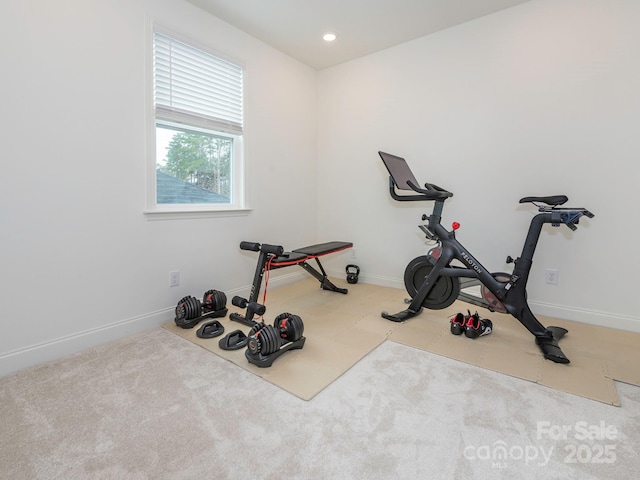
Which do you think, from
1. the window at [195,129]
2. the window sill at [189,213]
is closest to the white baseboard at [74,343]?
the window sill at [189,213]

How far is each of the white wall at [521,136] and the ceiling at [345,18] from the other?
0.18m


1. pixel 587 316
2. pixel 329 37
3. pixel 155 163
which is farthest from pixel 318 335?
pixel 329 37

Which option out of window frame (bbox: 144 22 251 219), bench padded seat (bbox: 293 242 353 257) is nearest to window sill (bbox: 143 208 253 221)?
window frame (bbox: 144 22 251 219)

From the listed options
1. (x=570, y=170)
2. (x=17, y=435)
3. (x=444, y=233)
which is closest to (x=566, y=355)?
(x=444, y=233)

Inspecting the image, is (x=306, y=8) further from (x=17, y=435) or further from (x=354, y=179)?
(x=17, y=435)

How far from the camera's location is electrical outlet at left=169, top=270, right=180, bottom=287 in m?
2.74

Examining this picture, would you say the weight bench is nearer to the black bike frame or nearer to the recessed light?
the black bike frame

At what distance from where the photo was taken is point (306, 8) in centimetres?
281

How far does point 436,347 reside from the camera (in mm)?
2311

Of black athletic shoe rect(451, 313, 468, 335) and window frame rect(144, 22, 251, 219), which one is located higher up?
window frame rect(144, 22, 251, 219)

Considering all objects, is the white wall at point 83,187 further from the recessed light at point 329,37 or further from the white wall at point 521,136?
the white wall at point 521,136

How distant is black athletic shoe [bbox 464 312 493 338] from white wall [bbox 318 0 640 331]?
80 cm

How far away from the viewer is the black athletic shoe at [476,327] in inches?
96.0

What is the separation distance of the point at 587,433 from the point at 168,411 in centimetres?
199
